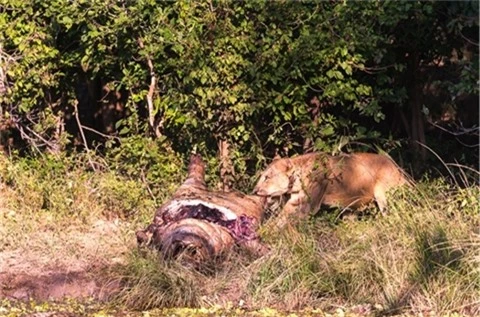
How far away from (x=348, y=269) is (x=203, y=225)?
4.58ft

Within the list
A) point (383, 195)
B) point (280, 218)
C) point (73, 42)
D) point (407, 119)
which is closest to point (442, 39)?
point (407, 119)

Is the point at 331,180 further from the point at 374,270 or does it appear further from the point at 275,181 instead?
the point at 374,270

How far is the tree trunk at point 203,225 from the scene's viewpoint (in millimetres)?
8742

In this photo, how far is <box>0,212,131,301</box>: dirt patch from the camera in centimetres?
876

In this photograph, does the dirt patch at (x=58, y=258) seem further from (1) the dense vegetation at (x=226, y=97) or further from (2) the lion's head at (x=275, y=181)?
(2) the lion's head at (x=275, y=181)

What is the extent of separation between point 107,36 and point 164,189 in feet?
5.71

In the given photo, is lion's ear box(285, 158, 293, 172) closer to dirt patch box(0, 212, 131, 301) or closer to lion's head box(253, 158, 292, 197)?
lion's head box(253, 158, 292, 197)

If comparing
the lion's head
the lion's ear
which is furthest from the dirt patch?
the lion's ear

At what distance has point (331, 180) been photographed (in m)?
10.3

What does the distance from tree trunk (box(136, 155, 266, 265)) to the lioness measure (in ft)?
1.14

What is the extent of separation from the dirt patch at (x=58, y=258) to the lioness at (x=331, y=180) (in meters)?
1.55

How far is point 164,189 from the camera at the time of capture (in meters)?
11.1

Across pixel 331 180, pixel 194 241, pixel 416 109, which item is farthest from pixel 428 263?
pixel 416 109

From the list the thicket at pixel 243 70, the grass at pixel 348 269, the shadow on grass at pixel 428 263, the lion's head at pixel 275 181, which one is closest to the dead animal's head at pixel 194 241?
the grass at pixel 348 269
